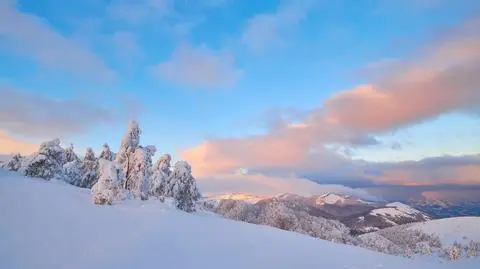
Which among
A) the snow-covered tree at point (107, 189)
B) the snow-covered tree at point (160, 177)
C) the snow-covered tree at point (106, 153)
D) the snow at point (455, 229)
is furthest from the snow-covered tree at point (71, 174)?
Result: the snow at point (455, 229)

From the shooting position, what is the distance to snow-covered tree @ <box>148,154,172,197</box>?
46062mm

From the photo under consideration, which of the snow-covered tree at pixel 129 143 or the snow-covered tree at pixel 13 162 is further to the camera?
the snow-covered tree at pixel 13 162

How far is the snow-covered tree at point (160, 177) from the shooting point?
46062mm

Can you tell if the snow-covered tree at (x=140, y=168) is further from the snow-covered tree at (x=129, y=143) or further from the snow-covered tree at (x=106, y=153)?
the snow-covered tree at (x=106, y=153)

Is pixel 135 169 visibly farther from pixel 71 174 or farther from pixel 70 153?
pixel 70 153

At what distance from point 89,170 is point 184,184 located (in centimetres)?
1788

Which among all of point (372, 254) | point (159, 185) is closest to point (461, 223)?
point (159, 185)

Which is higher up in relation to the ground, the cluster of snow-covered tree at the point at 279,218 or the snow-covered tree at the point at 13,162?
the snow-covered tree at the point at 13,162

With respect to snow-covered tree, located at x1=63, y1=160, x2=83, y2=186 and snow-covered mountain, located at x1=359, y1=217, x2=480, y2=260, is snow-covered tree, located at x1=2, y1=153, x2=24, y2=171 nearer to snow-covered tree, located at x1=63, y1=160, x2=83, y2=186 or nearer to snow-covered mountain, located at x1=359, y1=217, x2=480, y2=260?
snow-covered tree, located at x1=63, y1=160, x2=83, y2=186

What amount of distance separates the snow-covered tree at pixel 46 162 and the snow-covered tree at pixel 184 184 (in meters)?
14.0

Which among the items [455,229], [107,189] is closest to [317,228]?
[107,189]

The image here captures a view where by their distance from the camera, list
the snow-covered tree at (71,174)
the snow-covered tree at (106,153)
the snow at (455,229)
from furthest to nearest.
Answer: the snow at (455,229), the snow-covered tree at (106,153), the snow-covered tree at (71,174)

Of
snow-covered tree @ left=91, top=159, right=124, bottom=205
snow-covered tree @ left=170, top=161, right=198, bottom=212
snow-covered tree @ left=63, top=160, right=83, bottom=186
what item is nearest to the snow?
snow-covered tree @ left=170, top=161, right=198, bottom=212

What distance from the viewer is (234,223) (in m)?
20.4
